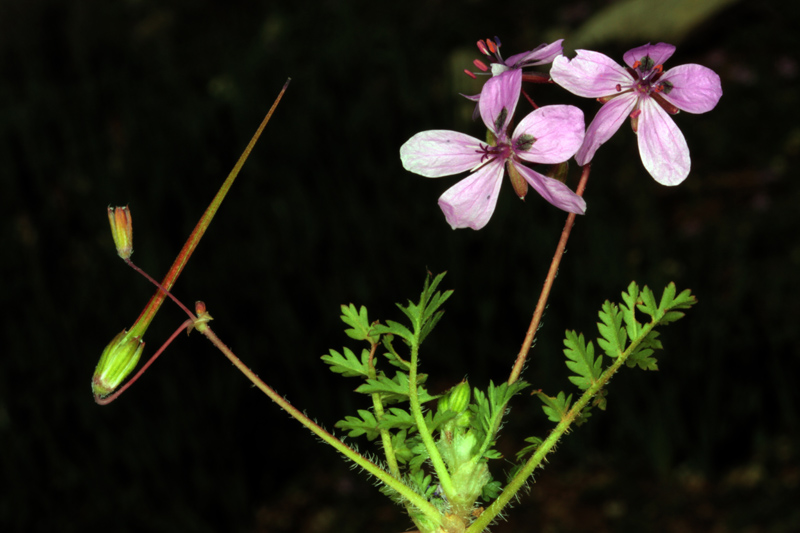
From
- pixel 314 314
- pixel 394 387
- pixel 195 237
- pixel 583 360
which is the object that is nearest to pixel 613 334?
pixel 583 360

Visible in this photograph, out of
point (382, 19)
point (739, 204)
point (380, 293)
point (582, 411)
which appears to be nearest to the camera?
point (582, 411)

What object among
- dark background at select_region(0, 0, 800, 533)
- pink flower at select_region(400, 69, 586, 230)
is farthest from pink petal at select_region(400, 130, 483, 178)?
dark background at select_region(0, 0, 800, 533)

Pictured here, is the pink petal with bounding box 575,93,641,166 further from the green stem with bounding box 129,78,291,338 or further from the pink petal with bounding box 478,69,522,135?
the green stem with bounding box 129,78,291,338

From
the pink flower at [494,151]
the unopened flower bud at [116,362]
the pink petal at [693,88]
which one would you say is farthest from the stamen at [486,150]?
the unopened flower bud at [116,362]

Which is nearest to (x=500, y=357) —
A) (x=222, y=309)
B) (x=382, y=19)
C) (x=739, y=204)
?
(x=222, y=309)

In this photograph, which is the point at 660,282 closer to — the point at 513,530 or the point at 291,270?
the point at 513,530

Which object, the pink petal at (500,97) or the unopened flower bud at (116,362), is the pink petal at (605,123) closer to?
the pink petal at (500,97)
